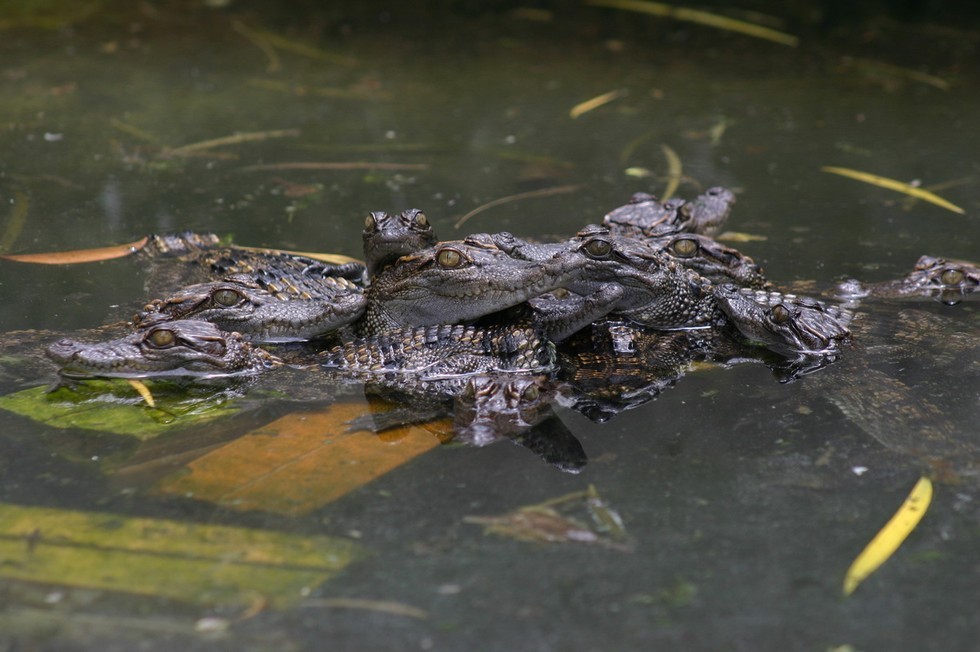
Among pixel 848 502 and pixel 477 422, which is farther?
pixel 477 422

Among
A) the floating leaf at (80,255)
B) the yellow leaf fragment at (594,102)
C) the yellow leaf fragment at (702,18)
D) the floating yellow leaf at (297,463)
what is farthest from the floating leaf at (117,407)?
the yellow leaf fragment at (702,18)

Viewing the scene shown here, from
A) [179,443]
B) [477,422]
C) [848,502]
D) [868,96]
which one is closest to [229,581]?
[179,443]

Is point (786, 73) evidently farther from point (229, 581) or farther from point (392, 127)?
point (229, 581)

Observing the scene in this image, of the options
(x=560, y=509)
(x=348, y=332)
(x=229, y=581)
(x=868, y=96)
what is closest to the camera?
(x=229, y=581)

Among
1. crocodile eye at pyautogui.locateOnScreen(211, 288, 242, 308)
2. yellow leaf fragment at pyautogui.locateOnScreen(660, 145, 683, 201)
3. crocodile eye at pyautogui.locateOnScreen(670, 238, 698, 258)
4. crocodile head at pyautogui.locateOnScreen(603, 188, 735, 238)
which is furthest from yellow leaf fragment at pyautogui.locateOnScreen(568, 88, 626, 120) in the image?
crocodile eye at pyautogui.locateOnScreen(211, 288, 242, 308)

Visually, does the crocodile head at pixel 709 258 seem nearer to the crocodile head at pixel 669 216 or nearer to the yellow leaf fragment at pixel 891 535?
the crocodile head at pixel 669 216

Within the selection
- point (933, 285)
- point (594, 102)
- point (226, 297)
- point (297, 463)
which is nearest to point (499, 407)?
point (297, 463)

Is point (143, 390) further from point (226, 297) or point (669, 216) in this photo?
point (669, 216)
